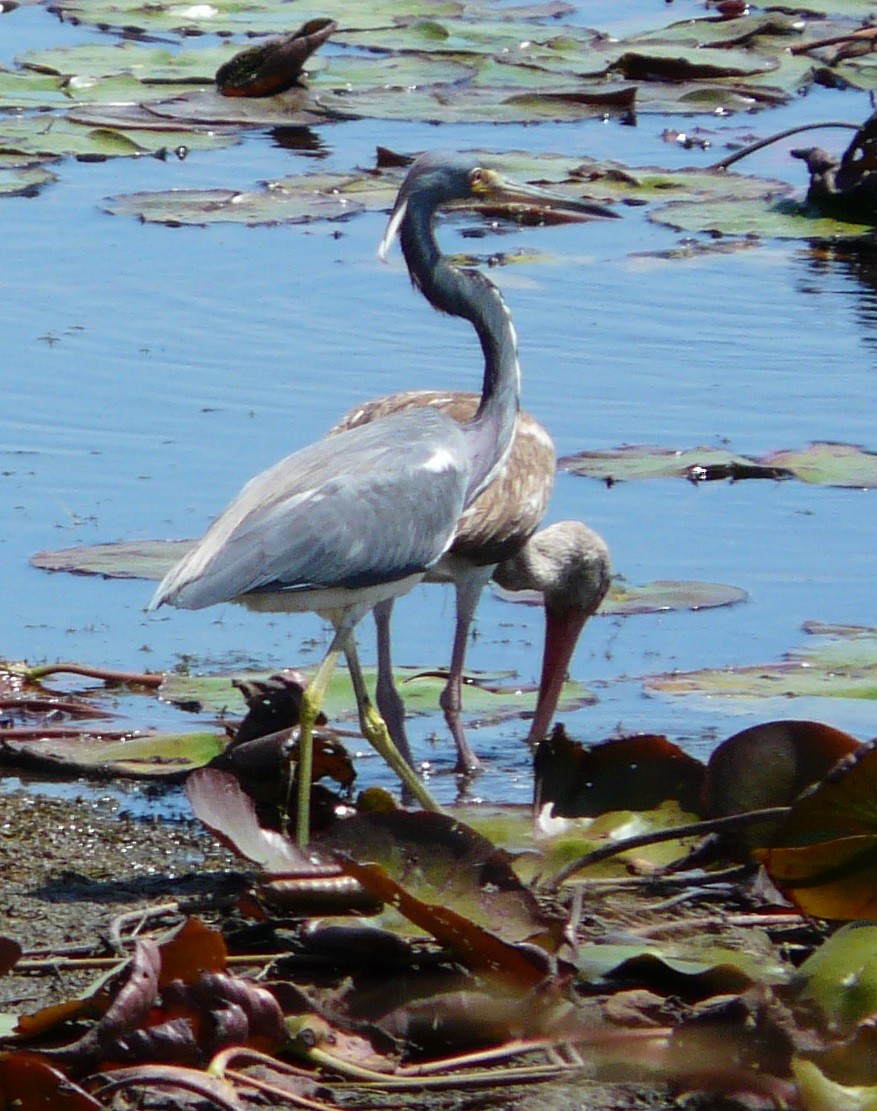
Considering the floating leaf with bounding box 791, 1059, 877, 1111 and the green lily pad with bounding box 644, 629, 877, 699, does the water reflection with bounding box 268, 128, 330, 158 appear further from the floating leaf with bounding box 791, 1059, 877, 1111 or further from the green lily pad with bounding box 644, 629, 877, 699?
the floating leaf with bounding box 791, 1059, 877, 1111

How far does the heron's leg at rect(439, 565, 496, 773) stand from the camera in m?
6.01

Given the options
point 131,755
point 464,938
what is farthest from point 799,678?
point 464,938

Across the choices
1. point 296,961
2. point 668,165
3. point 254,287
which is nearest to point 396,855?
point 296,961

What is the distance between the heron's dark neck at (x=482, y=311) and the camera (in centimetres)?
593

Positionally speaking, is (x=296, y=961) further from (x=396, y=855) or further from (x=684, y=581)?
(x=684, y=581)

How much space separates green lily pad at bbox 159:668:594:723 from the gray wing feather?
0.53 m

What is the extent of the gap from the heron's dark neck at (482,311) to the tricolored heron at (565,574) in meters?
0.92

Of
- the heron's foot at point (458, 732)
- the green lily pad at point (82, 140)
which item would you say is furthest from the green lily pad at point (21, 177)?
the heron's foot at point (458, 732)

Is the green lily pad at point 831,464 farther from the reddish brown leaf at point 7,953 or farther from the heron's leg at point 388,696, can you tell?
the reddish brown leaf at point 7,953

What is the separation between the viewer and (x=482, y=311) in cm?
600

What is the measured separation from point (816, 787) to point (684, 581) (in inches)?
122

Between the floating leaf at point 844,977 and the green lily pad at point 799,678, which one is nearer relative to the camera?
the floating leaf at point 844,977

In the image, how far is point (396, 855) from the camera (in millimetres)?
4289

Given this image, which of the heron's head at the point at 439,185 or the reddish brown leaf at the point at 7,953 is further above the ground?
the heron's head at the point at 439,185
